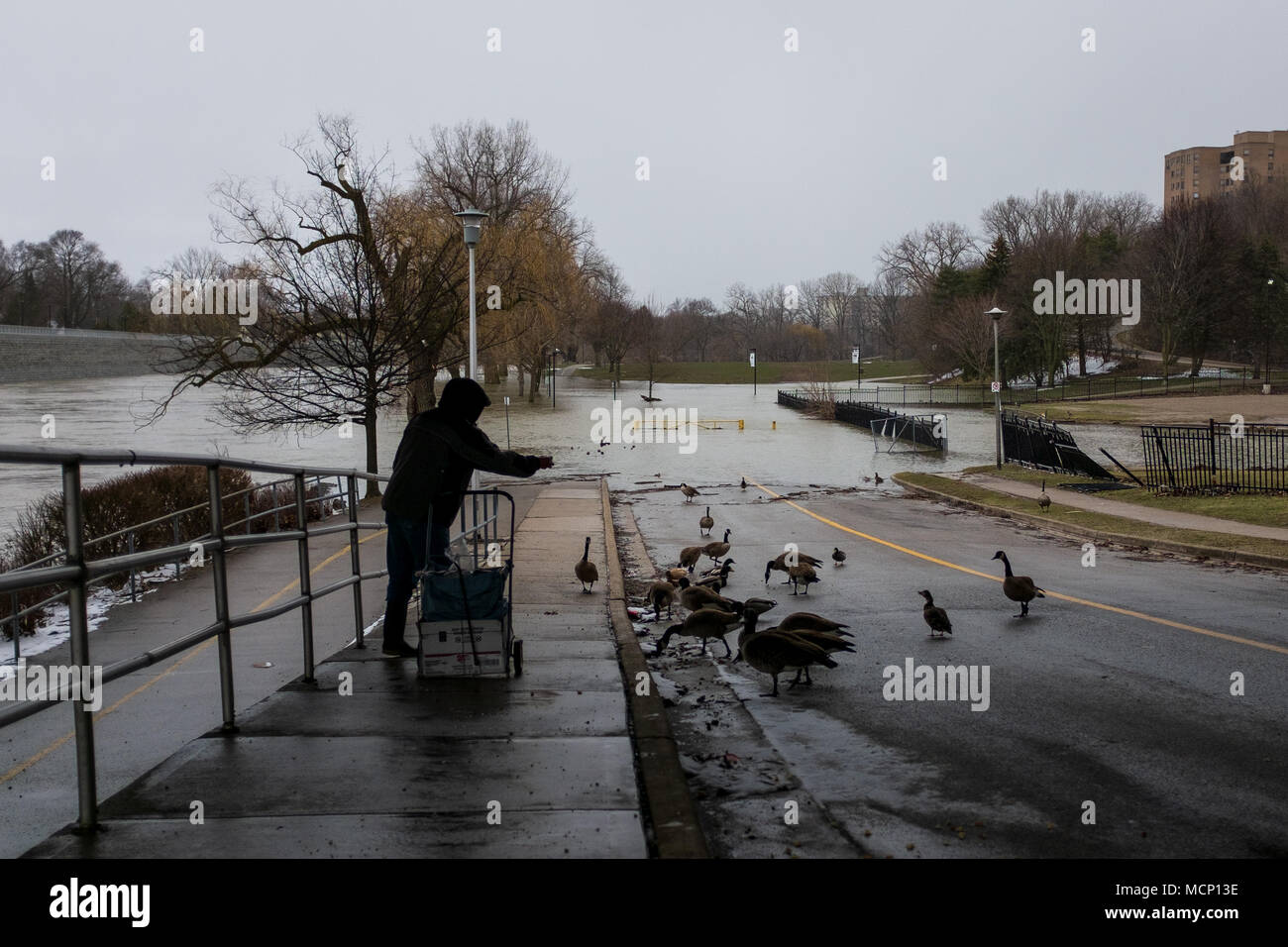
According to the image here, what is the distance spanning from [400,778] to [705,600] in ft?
19.2

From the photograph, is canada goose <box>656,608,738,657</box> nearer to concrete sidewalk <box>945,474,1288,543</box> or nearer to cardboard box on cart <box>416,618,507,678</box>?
cardboard box on cart <box>416,618,507,678</box>

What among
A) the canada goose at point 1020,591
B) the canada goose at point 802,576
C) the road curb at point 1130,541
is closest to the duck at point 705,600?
the canada goose at point 802,576

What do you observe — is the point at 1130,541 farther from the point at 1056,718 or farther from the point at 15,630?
the point at 15,630

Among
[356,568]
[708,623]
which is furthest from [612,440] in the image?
[356,568]

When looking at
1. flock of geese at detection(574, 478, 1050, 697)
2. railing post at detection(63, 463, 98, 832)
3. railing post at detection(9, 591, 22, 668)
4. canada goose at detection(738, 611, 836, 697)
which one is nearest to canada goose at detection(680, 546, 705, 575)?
flock of geese at detection(574, 478, 1050, 697)

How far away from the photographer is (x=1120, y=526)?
19.5 m

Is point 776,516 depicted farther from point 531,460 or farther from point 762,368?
point 762,368

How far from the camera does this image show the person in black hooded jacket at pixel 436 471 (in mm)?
7324

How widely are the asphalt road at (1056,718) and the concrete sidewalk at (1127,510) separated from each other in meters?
3.88

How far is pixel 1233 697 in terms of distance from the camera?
753cm

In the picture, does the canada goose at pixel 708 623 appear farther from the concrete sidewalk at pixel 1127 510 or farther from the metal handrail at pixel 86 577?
the concrete sidewalk at pixel 1127 510

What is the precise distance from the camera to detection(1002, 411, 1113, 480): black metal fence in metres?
30.8
